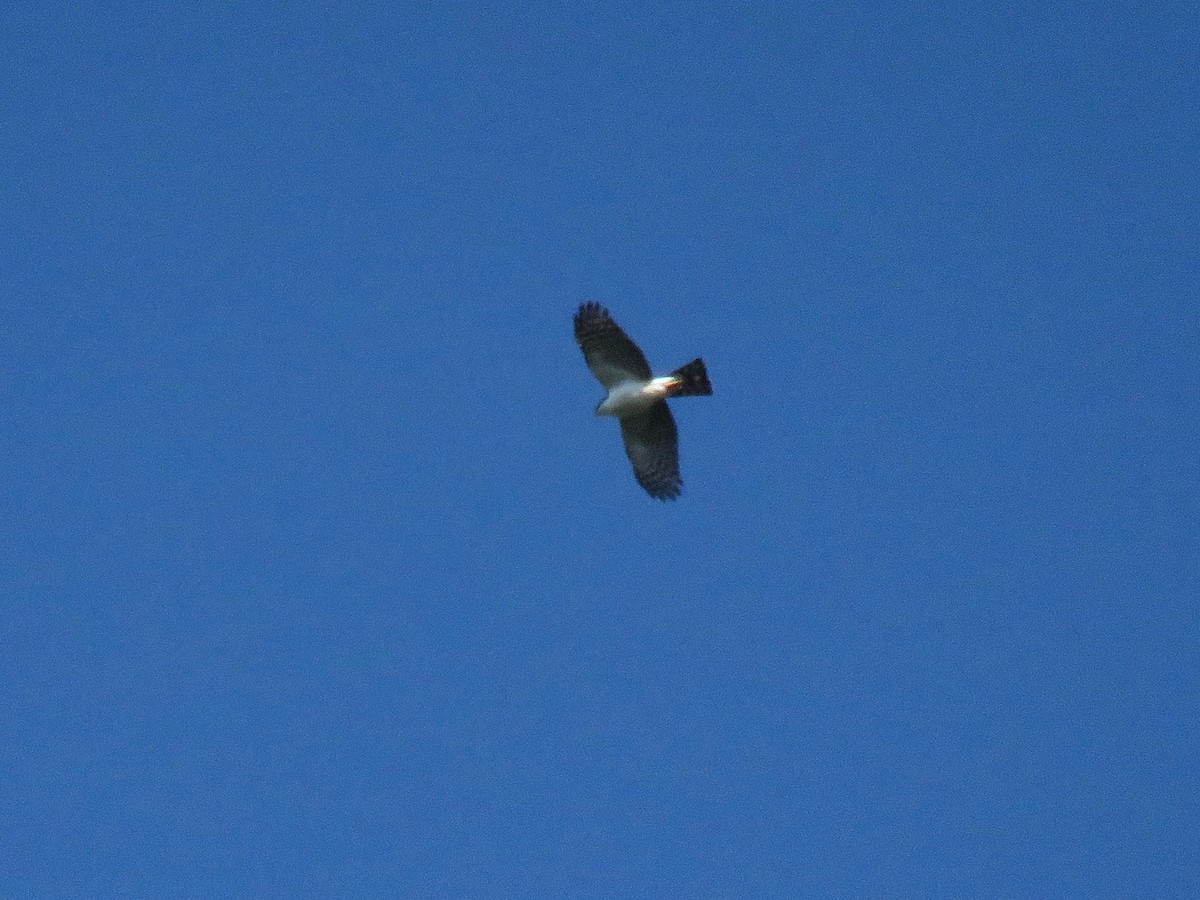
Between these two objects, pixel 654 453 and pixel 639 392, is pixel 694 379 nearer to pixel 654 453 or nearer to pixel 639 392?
pixel 639 392

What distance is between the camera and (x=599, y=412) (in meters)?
29.5

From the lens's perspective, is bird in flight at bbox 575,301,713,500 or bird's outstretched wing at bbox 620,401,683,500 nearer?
bird in flight at bbox 575,301,713,500

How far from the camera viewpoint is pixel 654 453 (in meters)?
30.1

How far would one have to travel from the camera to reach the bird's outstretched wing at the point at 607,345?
28938 millimetres

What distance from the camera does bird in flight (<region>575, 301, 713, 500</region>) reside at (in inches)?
1132

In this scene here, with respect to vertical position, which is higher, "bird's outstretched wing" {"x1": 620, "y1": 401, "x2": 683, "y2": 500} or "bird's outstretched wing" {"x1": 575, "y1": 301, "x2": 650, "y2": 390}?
"bird's outstretched wing" {"x1": 575, "y1": 301, "x2": 650, "y2": 390}

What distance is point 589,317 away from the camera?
29078 mm

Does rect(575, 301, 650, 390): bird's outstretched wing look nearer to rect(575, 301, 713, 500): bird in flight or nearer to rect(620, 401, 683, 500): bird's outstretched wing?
rect(575, 301, 713, 500): bird in flight

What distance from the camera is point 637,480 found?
30203mm

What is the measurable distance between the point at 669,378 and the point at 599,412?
3.99 feet

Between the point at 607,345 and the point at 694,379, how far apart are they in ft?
4.29

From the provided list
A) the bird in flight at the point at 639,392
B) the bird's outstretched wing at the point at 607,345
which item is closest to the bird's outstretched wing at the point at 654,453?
the bird in flight at the point at 639,392

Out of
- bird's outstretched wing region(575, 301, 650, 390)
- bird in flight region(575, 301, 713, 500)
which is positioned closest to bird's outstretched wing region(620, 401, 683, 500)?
bird in flight region(575, 301, 713, 500)

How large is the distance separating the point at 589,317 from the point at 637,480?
2529mm
